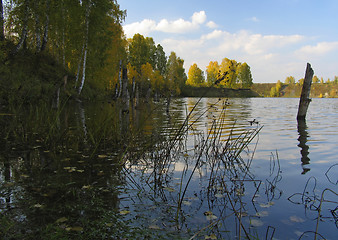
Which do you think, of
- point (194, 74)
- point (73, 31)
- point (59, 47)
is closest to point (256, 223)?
point (73, 31)

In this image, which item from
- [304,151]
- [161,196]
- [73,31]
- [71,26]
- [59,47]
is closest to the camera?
[161,196]

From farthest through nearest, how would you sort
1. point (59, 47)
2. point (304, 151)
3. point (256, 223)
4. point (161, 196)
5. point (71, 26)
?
point (59, 47) → point (71, 26) → point (304, 151) → point (161, 196) → point (256, 223)

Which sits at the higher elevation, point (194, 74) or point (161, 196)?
point (194, 74)

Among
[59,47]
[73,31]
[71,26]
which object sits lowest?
[59,47]

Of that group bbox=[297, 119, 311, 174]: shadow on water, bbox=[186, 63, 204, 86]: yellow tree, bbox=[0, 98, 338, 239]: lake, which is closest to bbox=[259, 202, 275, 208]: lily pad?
bbox=[0, 98, 338, 239]: lake

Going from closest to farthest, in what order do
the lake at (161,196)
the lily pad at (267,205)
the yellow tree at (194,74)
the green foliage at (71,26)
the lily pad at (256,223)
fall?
1. the lake at (161,196)
2. the lily pad at (256,223)
3. the lily pad at (267,205)
4. the green foliage at (71,26)
5. the yellow tree at (194,74)

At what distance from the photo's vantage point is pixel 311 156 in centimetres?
610

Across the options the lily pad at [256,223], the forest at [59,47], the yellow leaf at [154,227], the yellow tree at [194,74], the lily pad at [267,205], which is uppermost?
the yellow tree at [194,74]

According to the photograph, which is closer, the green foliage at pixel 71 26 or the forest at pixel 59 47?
the forest at pixel 59 47

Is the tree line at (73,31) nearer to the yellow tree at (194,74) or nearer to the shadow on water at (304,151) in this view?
the shadow on water at (304,151)

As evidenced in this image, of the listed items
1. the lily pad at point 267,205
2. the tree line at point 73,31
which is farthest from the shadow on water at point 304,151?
the tree line at point 73,31

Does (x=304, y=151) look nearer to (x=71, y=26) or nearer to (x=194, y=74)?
(x=71, y=26)

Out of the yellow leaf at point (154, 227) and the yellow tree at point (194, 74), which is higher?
the yellow tree at point (194, 74)

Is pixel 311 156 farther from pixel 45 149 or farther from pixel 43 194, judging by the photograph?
pixel 45 149
